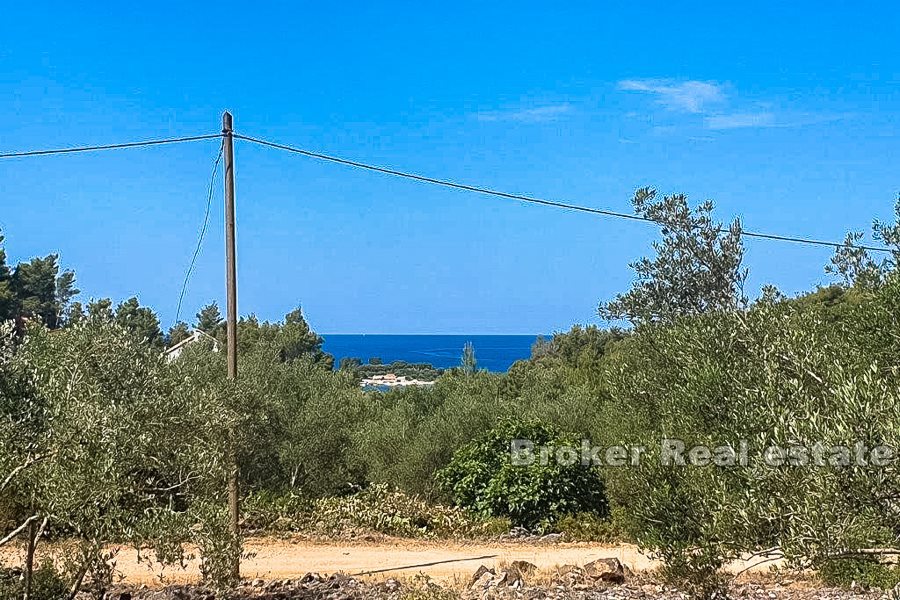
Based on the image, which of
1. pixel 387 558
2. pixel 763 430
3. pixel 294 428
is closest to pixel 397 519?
pixel 387 558

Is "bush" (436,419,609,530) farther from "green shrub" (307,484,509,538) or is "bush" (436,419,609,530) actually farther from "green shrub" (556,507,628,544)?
"green shrub" (307,484,509,538)

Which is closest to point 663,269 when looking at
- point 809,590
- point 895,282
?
point 895,282

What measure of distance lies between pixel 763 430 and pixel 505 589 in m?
5.07

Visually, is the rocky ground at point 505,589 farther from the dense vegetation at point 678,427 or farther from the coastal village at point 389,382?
the coastal village at point 389,382

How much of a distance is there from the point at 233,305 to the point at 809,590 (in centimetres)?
857

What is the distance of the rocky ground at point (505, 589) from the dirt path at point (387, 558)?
0.84m

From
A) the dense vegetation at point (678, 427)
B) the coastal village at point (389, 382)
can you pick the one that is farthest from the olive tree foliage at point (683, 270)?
the coastal village at point (389, 382)

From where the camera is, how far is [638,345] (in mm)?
8852

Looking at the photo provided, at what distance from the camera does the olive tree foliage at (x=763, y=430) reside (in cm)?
463

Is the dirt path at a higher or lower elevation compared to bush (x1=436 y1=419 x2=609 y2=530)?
lower

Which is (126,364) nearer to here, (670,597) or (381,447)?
(670,597)

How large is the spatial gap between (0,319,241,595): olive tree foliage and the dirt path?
12.4 ft

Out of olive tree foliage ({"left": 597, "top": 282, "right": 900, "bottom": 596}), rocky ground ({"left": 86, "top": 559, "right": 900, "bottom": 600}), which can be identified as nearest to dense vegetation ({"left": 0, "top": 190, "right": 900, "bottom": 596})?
olive tree foliage ({"left": 597, "top": 282, "right": 900, "bottom": 596})

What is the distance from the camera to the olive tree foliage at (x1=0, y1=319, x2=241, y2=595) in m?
6.74
